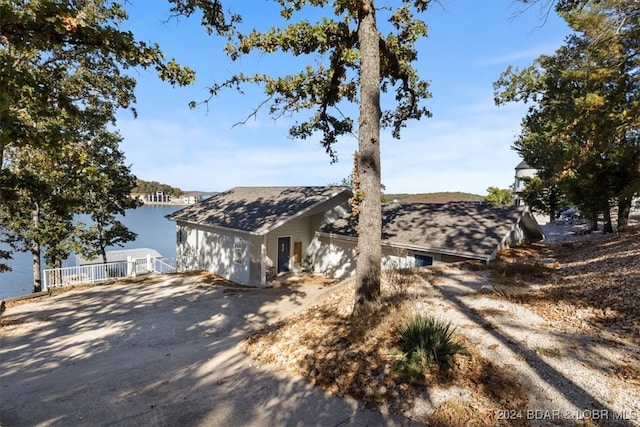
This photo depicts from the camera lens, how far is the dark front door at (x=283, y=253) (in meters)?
17.8

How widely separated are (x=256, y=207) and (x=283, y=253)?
3.04m

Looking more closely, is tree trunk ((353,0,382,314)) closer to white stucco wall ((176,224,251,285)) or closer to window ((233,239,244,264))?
white stucco wall ((176,224,251,285))

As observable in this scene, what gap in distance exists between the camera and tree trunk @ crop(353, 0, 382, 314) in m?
7.05

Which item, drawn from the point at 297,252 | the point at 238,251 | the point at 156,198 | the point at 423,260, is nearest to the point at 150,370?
the point at 238,251

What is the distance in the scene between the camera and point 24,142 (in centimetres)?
485

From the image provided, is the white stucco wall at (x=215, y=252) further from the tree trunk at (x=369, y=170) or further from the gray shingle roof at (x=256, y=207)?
the tree trunk at (x=369, y=170)

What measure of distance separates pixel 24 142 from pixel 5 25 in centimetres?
170

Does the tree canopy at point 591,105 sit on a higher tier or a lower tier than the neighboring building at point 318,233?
higher

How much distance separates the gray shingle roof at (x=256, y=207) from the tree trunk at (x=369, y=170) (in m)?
8.29

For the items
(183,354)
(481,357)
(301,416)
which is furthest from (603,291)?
(183,354)

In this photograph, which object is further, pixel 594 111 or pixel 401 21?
pixel 594 111

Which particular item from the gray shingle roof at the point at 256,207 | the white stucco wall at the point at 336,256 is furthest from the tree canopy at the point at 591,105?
the gray shingle roof at the point at 256,207

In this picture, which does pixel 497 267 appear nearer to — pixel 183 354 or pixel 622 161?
pixel 183 354

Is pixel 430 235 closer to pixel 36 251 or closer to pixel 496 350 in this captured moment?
pixel 496 350
